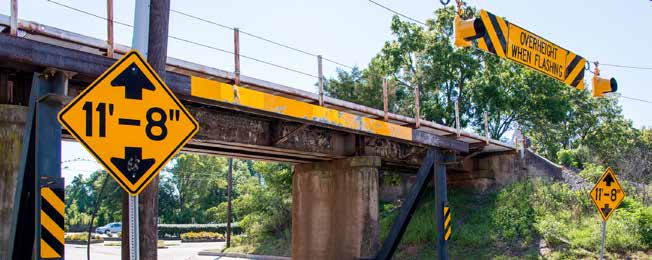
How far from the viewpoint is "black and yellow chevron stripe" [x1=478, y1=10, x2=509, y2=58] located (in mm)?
10742

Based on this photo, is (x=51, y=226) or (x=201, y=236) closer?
(x=51, y=226)

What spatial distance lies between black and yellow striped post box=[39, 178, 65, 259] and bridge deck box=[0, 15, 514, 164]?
2.85 meters

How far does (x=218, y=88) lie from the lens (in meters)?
12.4

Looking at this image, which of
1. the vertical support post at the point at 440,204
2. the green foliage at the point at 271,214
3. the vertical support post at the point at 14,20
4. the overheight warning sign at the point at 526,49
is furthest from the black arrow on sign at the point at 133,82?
the green foliage at the point at 271,214

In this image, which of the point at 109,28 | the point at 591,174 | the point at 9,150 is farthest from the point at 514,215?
the point at 9,150

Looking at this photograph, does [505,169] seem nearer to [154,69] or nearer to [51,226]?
[154,69]

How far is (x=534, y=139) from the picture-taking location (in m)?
51.8

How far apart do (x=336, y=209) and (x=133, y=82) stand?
1425 centimetres

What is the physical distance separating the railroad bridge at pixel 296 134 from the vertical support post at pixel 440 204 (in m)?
0.05

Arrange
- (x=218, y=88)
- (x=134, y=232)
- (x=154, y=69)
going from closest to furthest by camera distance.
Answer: (x=134, y=232) < (x=154, y=69) < (x=218, y=88)

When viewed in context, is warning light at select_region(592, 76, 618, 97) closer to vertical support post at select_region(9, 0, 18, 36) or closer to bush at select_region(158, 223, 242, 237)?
vertical support post at select_region(9, 0, 18, 36)

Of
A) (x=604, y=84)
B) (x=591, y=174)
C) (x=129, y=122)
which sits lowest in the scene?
(x=591, y=174)

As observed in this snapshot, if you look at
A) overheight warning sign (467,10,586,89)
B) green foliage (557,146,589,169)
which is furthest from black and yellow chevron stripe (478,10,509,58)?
green foliage (557,146,589,169)

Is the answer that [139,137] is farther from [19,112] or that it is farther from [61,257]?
[19,112]
